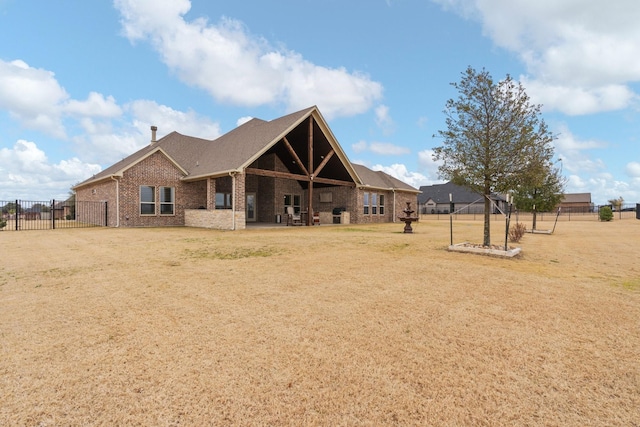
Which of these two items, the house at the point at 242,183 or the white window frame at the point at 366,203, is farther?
the white window frame at the point at 366,203

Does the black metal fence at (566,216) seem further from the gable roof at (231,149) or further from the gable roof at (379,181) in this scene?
the gable roof at (231,149)

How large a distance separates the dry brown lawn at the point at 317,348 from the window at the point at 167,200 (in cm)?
1233

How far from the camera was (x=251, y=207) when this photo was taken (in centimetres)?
2308

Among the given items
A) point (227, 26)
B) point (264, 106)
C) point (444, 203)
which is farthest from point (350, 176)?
point (444, 203)

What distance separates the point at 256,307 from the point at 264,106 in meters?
33.3

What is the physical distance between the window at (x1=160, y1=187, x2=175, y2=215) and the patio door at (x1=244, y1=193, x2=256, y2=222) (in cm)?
585

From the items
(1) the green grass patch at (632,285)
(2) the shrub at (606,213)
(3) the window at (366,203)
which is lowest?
(1) the green grass patch at (632,285)

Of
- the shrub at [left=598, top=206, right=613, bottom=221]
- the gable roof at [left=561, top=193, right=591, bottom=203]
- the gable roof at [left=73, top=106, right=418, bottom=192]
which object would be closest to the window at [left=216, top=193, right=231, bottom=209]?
the gable roof at [left=73, top=106, right=418, bottom=192]

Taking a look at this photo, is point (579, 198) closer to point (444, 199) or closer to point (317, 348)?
point (444, 199)

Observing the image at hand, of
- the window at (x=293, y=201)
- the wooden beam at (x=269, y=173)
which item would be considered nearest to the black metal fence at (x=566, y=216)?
the window at (x=293, y=201)

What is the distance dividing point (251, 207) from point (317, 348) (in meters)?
21.0

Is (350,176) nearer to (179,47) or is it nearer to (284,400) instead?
(179,47)

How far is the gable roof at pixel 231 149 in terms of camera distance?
16219 mm

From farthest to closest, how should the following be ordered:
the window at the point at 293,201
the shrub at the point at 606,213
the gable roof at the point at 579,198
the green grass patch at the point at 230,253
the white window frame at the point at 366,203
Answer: the gable roof at the point at 579,198 → the shrub at the point at 606,213 → the white window frame at the point at 366,203 → the window at the point at 293,201 → the green grass patch at the point at 230,253
